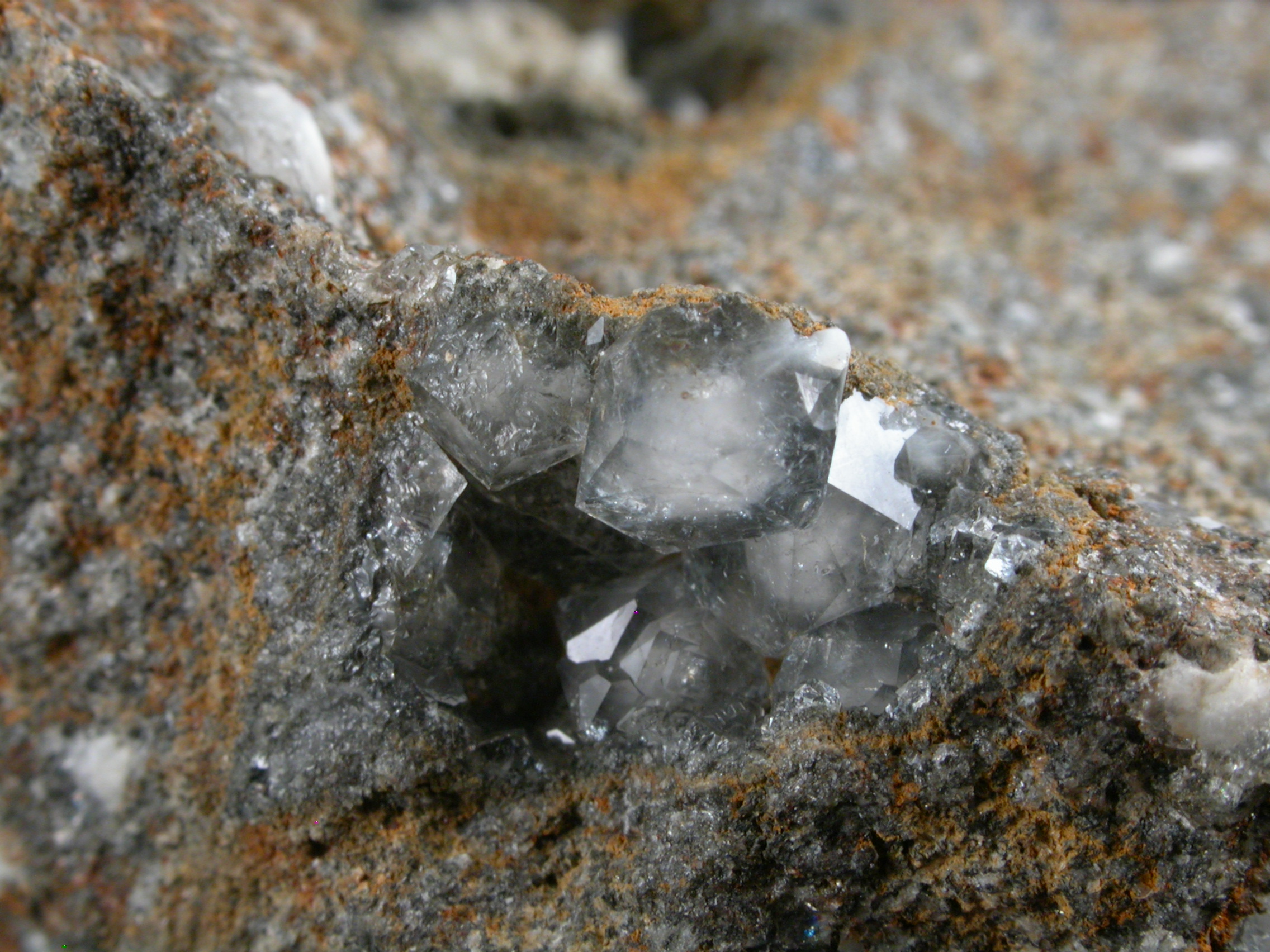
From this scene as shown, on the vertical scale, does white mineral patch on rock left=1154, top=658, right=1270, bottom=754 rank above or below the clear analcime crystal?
above

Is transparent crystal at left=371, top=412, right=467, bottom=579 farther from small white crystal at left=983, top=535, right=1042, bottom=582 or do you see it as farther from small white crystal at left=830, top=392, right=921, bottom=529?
small white crystal at left=983, top=535, right=1042, bottom=582

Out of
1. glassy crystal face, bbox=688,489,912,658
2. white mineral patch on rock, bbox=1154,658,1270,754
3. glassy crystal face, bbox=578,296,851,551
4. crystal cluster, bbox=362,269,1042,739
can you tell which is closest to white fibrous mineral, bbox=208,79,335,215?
crystal cluster, bbox=362,269,1042,739

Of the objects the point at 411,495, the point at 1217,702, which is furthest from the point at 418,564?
the point at 1217,702

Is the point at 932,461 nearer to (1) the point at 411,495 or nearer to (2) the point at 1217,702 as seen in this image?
(2) the point at 1217,702

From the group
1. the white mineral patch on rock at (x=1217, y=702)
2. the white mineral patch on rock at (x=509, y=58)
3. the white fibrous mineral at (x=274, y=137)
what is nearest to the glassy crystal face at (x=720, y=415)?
the white mineral patch on rock at (x=1217, y=702)

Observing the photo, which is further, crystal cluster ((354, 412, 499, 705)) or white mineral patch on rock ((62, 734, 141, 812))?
white mineral patch on rock ((62, 734, 141, 812))

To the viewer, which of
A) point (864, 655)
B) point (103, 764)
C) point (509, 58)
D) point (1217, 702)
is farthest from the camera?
point (509, 58)

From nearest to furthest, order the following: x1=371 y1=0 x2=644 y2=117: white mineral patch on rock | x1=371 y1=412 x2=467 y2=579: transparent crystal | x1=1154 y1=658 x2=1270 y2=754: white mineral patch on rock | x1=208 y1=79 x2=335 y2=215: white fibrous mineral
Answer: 1. x1=1154 y1=658 x2=1270 y2=754: white mineral patch on rock
2. x1=371 y1=412 x2=467 y2=579: transparent crystal
3. x1=208 y1=79 x2=335 y2=215: white fibrous mineral
4. x1=371 y1=0 x2=644 y2=117: white mineral patch on rock

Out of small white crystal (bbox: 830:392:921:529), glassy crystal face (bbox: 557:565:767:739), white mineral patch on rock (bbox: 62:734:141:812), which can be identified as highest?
small white crystal (bbox: 830:392:921:529)
